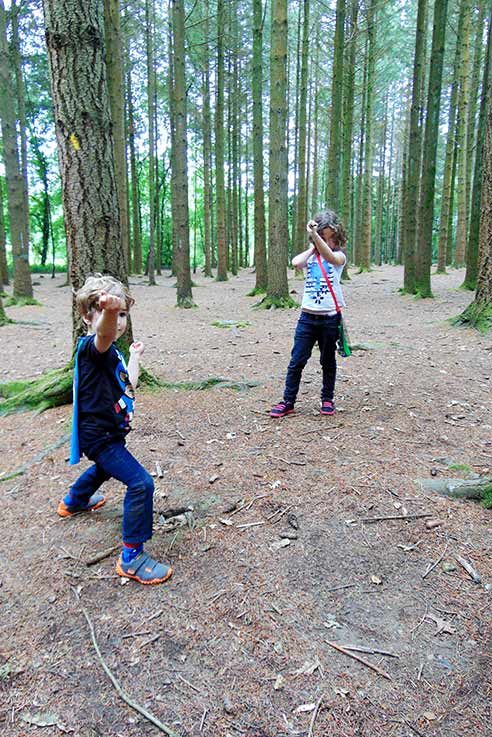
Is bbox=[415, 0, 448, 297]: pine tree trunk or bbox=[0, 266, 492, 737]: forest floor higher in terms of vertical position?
bbox=[415, 0, 448, 297]: pine tree trunk

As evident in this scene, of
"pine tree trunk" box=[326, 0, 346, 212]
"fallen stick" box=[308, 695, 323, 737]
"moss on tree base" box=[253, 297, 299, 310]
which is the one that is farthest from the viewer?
"pine tree trunk" box=[326, 0, 346, 212]

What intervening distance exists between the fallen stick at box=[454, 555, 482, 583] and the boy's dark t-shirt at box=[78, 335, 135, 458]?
185cm

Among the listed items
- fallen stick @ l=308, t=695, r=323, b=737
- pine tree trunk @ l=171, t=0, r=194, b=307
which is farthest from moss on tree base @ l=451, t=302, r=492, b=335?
→ pine tree trunk @ l=171, t=0, r=194, b=307

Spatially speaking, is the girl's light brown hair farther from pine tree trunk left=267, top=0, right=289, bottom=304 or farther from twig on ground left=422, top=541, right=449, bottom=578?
pine tree trunk left=267, top=0, right=289, bottom=304

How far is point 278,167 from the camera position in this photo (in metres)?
10.2

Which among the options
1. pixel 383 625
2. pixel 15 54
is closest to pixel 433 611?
pixel 383 625

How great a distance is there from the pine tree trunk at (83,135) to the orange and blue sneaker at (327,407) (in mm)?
2221

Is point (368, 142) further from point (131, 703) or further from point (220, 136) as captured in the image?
point (131, 703)

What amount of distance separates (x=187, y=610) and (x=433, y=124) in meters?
11.8

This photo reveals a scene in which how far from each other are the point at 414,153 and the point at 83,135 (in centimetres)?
994

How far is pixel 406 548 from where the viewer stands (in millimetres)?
2531

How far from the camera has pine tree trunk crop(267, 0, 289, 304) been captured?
9.57 meters

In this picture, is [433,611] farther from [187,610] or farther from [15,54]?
[15,54]

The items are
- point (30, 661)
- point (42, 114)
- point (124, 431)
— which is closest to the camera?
point (30, 661)
